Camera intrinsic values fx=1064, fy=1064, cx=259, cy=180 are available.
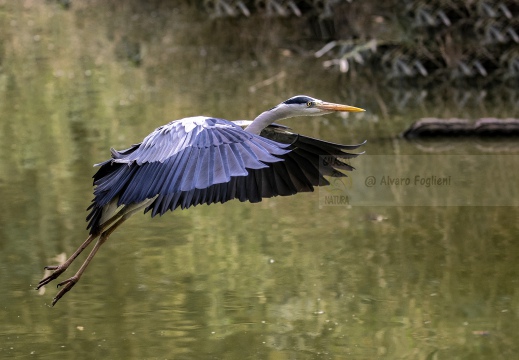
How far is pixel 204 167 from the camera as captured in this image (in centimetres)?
500

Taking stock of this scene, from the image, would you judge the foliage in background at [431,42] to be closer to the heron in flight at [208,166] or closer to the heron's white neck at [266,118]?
the heron in flight at [208,166]

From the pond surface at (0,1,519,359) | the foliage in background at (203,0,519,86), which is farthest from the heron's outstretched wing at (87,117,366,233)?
the foliage in background at (203,0,519,86)

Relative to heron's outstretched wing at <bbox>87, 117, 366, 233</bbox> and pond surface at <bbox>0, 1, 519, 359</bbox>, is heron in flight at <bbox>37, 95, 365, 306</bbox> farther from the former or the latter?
pond surface at <bbox>0, 1, 519, 359</bbox>

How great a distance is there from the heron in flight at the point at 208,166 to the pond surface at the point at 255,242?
0.88 meters

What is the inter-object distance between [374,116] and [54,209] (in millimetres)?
4302

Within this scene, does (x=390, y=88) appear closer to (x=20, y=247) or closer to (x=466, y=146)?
(x=466, y=146)

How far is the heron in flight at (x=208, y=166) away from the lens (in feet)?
16.4

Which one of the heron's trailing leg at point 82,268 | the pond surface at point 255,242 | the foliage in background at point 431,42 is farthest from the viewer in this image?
the foliage in background at point 431,42

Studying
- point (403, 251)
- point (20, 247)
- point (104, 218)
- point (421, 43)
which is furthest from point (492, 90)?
point (104, 218)

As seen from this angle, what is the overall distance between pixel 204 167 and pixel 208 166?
0.02 m

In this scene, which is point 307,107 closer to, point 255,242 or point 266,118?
point 266,118

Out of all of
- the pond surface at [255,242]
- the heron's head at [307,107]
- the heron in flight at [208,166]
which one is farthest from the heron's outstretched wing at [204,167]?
the pond surface at [255,242]

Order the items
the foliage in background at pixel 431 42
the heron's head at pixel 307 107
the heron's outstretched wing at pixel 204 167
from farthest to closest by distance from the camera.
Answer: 1. the foliage in background at pixel 431 42
2. the heron's head at pixel 307 107
3. the heron's outstretched wing at pixel 204 167

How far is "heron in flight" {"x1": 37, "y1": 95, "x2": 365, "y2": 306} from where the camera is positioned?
5.01 metres
